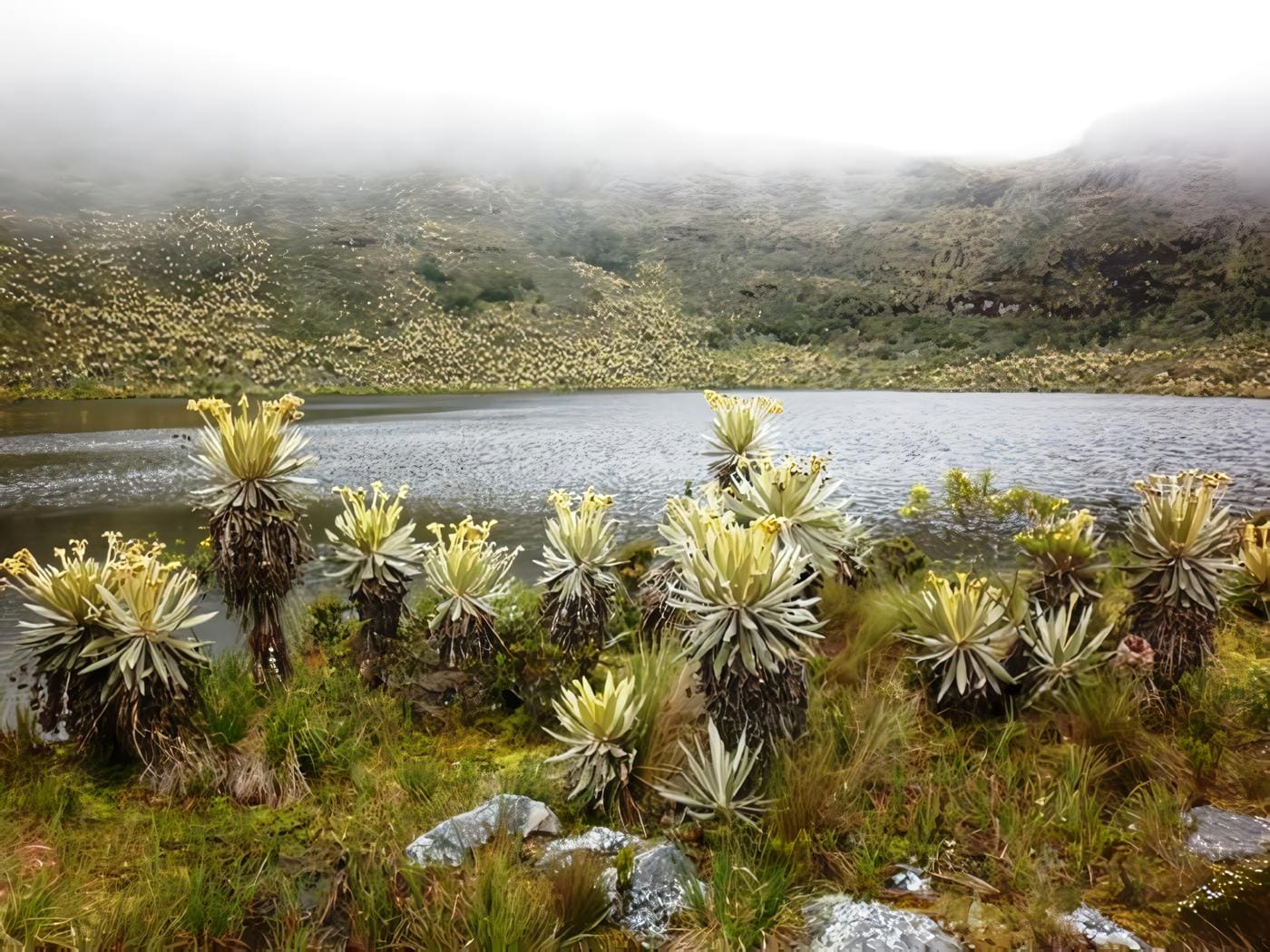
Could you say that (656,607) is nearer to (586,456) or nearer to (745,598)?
(745,598)

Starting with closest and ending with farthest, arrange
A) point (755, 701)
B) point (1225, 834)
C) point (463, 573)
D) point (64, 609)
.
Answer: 1. point (1225, 834)
2. point (755, 701)
3. point (64, 609)
4. point (463, 573)

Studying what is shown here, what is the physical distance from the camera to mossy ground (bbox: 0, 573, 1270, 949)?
9.04 feet

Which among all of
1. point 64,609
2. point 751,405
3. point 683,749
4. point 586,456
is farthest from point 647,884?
point 586,456

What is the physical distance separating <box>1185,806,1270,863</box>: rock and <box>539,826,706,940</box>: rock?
7.77 ft

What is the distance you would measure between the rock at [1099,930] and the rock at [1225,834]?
0.75 metres

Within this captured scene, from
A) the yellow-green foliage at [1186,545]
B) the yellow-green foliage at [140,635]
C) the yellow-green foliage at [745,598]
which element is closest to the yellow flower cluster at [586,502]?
the yellow-green foliage at [745,598]

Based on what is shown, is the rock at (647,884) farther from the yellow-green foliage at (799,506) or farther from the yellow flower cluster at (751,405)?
the yellow flower cluster at (751,405)

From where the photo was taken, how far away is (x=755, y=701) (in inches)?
135

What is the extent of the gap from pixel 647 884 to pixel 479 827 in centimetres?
89

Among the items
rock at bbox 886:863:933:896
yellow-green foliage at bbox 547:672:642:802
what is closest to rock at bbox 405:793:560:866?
yellow-green foliage at bbox 547:672:642:802

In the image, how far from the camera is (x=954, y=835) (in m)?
3.28

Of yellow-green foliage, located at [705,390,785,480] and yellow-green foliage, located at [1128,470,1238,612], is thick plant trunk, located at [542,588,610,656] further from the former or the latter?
yellow-green foliage, located at [1128,470,1238,612]

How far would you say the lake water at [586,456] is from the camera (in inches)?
424

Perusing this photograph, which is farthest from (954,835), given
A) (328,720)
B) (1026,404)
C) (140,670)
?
(1026,404)
